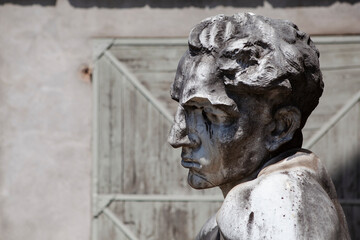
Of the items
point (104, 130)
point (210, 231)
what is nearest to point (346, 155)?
point (104, 130)

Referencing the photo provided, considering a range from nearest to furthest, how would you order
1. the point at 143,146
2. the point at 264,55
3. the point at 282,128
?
the point at 264,55
the point at 282,128
the point at 143,146

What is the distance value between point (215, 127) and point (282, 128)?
203 millimetres

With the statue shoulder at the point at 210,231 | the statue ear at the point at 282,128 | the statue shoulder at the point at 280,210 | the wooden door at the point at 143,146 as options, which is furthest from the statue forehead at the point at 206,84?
the wooden door at the point at 143,146

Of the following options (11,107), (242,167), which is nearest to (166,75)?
(11,107)

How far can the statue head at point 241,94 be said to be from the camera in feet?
10.2

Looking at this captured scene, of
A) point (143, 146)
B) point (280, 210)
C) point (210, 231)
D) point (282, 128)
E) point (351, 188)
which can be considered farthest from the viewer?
point (143, 146)

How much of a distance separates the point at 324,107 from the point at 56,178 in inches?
76.8

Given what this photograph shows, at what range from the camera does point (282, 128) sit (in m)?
3.23

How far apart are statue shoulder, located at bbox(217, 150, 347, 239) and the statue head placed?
0.60 feet

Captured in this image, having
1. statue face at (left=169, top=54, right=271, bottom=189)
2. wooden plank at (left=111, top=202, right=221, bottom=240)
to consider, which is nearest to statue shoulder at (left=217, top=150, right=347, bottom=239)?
statue face at (left=169, top=54, right=271, bottom=189)

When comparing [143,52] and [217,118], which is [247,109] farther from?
[143,52]

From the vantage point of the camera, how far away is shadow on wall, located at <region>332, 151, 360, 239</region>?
23.8ft

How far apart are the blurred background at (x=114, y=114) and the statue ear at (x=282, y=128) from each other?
4.06 m

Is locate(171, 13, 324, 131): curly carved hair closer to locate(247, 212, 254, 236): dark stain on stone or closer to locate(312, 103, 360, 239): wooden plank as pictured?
locate(247, 212, 254, 236): dark stain on stone
